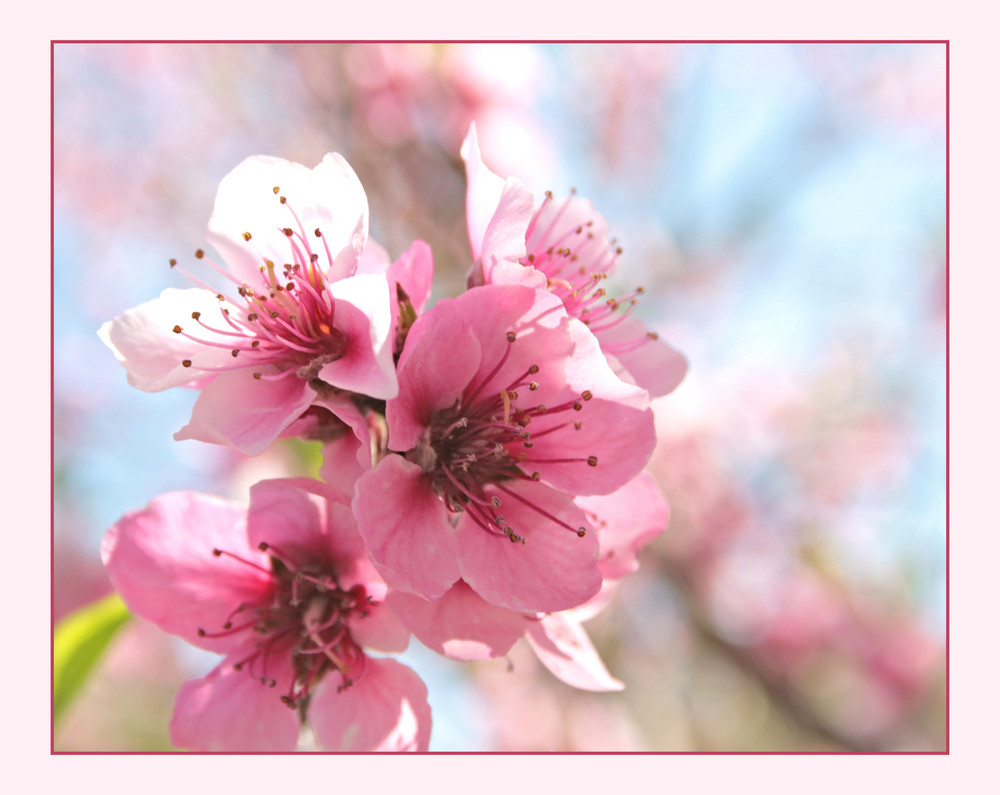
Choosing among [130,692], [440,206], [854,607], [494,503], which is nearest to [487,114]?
[440,206]

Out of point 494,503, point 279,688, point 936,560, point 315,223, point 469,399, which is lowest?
point 936,560

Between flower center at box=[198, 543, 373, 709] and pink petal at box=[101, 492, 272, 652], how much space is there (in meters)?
0.02

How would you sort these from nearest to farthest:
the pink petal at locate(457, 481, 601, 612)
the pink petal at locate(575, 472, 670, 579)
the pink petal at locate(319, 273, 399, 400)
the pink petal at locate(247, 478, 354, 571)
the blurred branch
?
the pink petal at locate(319, 273, 399, 400), the pink petal at locate(457, 481, 601, 612), the pink petal at locate(247, 478, 354, 571), the pink petal at locate(575, 472, 670, 579), the blurred branch

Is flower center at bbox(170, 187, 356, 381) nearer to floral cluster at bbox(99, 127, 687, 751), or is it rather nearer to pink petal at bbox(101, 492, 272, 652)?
floral cluster at bbox(99, 127, 687, 751)

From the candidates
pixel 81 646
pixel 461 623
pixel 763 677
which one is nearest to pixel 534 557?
pixel 461 623

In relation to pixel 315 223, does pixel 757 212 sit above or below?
above

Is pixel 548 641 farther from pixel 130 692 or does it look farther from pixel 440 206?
pixel 130 692

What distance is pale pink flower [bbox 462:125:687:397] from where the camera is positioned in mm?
857

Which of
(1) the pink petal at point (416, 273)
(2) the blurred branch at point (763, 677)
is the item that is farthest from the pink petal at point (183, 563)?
(2) the blurred branch at point (763, 677)

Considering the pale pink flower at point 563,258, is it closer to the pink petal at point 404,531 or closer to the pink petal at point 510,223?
the pink petal at point 510,223

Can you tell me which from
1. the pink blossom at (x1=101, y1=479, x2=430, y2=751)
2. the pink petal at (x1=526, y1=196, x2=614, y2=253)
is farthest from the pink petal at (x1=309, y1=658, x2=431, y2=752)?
the pink petal at (x1=526, y1=196, x2=614, y2=253)

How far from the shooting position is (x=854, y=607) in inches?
129

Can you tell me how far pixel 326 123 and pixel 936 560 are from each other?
2804 millimetres

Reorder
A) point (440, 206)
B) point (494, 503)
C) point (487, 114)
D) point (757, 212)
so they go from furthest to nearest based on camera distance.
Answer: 1. point (757, 212)
2. point (487, 114)
3. point (440, 206)
4. point (494, 503)
